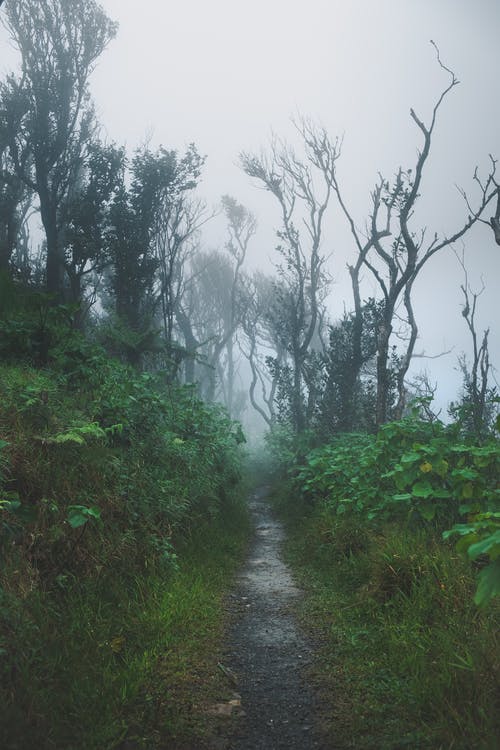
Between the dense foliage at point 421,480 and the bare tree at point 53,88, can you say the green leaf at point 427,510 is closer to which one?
the dense foliage at point 421,480

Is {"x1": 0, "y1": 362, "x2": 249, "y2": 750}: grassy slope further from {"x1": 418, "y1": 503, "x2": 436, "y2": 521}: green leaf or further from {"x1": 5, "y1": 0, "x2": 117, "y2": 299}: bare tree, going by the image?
{"x1": 5, "y1": 0, "x2": 117, "y2": 299}: bare tree

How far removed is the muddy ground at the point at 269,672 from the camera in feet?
10.0

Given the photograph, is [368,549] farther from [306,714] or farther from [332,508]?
[306,714]

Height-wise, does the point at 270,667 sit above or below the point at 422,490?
below

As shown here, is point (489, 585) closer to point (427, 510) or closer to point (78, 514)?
point (78, 514)

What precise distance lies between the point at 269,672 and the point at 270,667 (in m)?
0.08

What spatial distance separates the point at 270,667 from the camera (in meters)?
3.94

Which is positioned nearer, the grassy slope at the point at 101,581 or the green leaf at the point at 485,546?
the green leaf at the point at 485,546

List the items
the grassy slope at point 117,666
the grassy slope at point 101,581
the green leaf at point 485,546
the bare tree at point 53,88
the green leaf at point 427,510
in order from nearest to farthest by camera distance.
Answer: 1. the green leaf at point 485,546
2. the grassy slope at point 117,666
3. the grassy slope at point 101,581
4. the green leaf at point 427,510
5. the bare tree at point 53,88

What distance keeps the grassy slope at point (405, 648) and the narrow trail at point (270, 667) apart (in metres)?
0.19

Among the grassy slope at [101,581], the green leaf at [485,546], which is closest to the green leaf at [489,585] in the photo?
the green leaf at [485,546]

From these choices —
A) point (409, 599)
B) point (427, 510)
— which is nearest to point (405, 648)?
point (409, 599)

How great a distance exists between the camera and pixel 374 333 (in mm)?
16266

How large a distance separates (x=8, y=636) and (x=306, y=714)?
226cm
